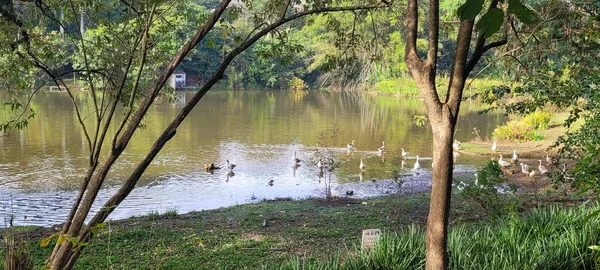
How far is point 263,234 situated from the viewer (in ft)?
23.5

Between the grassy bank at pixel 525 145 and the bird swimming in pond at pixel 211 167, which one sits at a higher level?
the grassy bank at pixel 525 145

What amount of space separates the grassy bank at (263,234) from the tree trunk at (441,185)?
0.84 meters

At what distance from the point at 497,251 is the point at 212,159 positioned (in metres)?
12.8

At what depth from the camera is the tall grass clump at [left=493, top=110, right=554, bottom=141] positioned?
64.7 feet

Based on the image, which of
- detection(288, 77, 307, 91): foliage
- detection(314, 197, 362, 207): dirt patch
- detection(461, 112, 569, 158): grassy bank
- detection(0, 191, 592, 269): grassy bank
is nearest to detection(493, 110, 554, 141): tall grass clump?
detection(461, 112, 569, 158): grassy bank

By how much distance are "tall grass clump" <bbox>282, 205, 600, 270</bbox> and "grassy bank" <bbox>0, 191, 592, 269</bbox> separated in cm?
4

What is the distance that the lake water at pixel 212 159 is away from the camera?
11578mm

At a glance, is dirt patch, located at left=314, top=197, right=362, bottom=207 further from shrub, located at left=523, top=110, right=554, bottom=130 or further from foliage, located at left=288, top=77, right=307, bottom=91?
foliage, located at left=288, top=77, right=307, bottom=91

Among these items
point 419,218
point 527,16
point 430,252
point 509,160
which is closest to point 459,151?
point 509,160

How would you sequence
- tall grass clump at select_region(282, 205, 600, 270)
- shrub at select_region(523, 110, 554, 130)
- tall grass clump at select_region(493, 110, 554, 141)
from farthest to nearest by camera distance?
shrub at select_region(523, 110, 554, 130)
tall grass clump at select_region(493, 110, 554, 141)
tall grass clump at select_region(282, 205, 600, 270)

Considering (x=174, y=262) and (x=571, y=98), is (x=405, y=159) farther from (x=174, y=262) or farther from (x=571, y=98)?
(x=174, y=262)

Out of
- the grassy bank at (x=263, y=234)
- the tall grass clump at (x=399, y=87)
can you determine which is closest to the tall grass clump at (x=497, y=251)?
the grassy bank at (x=263, y=234)

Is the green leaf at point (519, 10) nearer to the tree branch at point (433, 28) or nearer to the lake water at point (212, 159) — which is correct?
the tree branch at point (433, 28)

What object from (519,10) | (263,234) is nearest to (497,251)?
(519,10)
